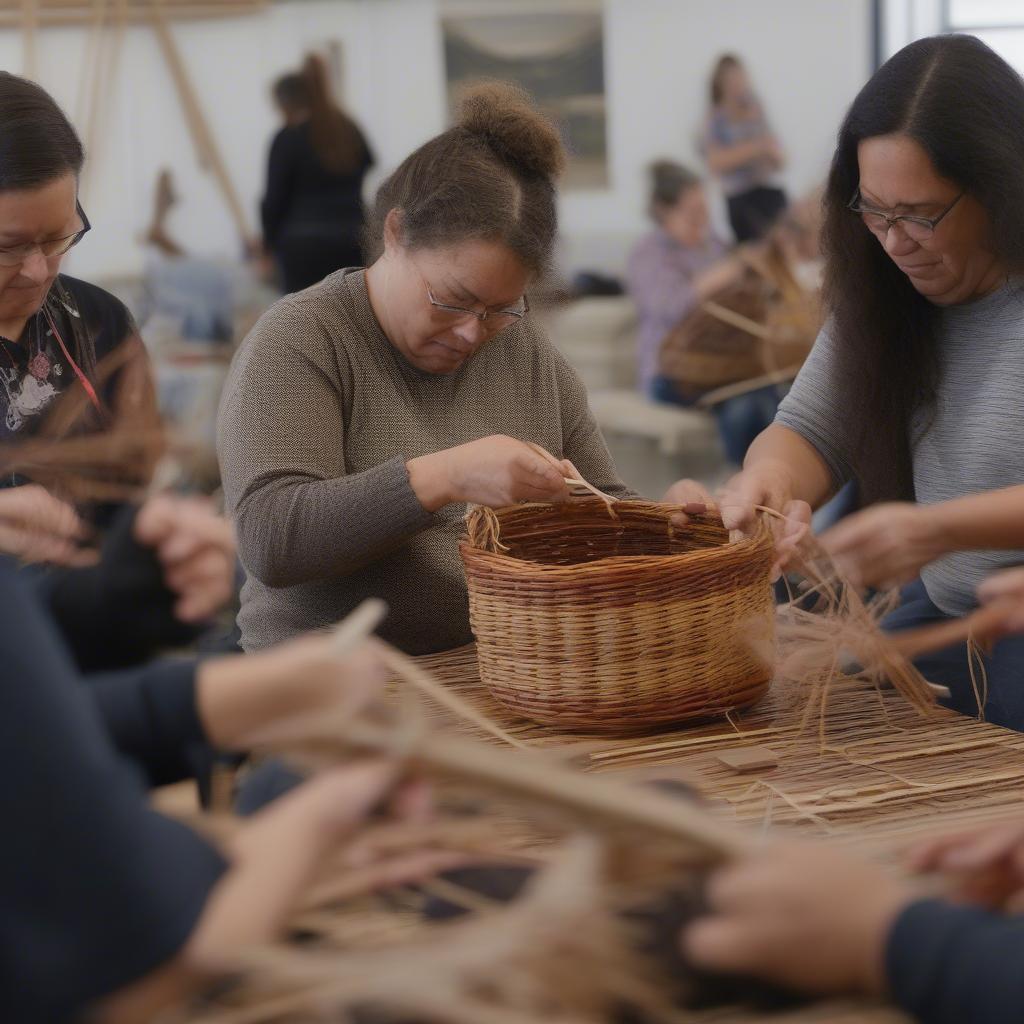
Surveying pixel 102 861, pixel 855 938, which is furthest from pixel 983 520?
pixel 102 861

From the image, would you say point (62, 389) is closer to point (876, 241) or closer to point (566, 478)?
point (566, 478)

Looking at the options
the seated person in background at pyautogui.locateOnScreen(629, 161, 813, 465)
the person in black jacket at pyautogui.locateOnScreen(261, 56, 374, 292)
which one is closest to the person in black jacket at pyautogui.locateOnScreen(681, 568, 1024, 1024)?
the seated person in background at pyautogui.locateOnScreen(629, 161, 813, 465)

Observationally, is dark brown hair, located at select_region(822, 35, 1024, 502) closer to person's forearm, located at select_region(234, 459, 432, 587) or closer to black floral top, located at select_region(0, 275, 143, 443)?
person's forearm, located at select_region(234, 459, 432, 587)

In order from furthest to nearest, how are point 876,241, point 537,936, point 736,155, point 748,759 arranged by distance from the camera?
point 736,155 → point 876,241 → point 748,759 → point 537,936

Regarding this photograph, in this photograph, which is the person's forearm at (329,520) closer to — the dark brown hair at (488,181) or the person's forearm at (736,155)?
the dark brown hair at (488,181)

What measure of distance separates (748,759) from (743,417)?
2.96m

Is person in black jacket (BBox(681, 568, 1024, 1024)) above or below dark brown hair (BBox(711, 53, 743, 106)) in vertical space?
below

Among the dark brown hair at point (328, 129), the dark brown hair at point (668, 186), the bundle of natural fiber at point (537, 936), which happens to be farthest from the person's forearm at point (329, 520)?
the dark brown hair at point (668, 186)

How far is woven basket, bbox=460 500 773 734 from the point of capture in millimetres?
1385

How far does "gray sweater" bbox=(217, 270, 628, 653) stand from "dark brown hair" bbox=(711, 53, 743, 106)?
413cm

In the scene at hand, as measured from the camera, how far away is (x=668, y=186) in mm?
4988

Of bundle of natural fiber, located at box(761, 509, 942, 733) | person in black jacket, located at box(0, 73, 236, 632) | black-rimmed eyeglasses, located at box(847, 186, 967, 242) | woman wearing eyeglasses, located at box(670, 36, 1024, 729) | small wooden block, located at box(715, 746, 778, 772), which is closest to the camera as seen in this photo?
person in black jacket, located at box(0, 73, 236, 632)

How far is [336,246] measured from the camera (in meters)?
4.62

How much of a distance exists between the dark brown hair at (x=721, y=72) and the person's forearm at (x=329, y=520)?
14.9ft
